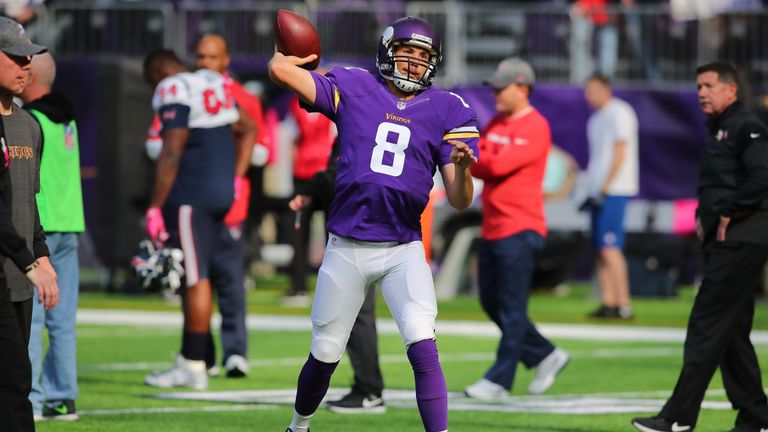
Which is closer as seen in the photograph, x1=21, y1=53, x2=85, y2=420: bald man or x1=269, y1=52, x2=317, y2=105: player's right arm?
x1=269, y1=52, x2=317, y2=105: player's right arm

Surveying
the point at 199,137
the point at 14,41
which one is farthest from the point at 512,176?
the point at 14,41

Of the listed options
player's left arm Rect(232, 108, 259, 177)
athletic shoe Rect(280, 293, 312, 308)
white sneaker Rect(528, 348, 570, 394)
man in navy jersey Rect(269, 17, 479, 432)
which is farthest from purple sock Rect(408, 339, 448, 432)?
athletic shoe Rect(280, 293, 312, 308)

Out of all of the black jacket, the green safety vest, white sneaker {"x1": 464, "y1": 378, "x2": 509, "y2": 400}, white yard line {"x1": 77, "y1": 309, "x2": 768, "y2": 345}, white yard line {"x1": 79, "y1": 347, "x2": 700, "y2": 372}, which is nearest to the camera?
the black jacket

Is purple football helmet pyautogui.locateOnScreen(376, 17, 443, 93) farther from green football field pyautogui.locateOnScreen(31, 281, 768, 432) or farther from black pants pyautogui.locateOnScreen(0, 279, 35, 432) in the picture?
green football field pyautogui.locateOnScreen(31, 281, 768, 432)

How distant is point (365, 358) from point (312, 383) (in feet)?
6.46

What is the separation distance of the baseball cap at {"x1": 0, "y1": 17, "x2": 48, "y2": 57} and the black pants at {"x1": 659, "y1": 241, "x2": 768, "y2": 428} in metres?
3.64

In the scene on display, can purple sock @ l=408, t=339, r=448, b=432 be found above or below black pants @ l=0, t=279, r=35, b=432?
below

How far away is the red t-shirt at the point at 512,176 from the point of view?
957 cm

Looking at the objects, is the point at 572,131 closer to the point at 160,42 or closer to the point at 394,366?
the point at 160,42

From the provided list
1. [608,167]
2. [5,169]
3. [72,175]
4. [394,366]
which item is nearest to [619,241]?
[608,167]

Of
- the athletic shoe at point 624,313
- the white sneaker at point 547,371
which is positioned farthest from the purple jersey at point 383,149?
the athletic shoe at point 624,313

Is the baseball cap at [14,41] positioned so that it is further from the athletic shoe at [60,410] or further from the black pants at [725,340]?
the black pants at [725,340]

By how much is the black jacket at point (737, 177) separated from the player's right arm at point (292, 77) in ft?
8.06

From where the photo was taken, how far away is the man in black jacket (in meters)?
7.70
